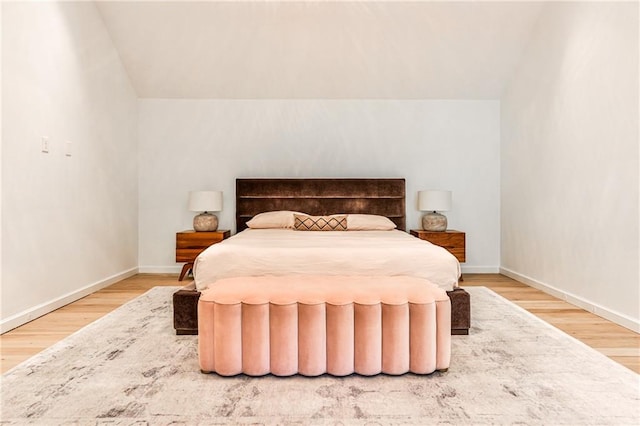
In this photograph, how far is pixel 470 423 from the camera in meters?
1.57

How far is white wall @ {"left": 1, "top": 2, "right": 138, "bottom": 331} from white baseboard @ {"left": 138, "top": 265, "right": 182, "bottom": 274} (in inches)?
13.0

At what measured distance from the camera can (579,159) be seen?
3.45 metres

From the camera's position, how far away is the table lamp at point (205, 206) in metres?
4.74

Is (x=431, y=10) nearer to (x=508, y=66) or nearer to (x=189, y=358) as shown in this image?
(x=508, y=66)

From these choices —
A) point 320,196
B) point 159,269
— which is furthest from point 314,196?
point 159,269

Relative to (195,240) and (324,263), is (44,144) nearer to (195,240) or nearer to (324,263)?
(195,240)

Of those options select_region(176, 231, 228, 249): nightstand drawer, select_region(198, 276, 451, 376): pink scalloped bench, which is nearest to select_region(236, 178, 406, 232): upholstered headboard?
select_region(176, 231, 228, 249): nightstand drawer

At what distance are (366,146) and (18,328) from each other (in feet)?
12.5

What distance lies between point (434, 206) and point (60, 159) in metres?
3.65

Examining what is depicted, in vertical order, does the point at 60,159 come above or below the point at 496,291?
above

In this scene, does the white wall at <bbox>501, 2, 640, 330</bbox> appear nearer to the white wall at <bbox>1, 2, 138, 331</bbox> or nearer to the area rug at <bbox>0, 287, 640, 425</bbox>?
the area rug at <bbox>0, 287, 640, 425</bbox>

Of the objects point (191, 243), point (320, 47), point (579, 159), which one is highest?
point (320, 47)

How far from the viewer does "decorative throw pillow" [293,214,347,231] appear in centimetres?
445

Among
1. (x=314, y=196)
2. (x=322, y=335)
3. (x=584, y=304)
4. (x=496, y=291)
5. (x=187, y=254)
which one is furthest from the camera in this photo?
(x=314, y=196)
